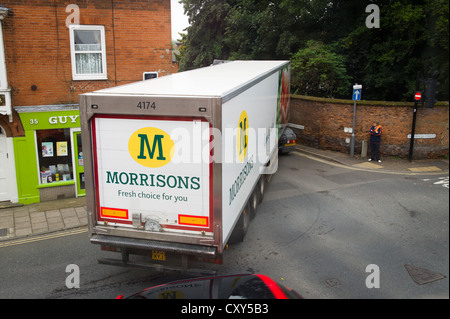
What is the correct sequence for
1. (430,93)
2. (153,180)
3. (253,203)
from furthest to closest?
(430,93) < (253,203) < (153,180)

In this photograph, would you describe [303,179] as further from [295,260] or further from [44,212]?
[44,212]

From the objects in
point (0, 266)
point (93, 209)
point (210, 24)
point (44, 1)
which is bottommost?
point (0, 266)

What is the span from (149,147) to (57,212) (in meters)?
6.51

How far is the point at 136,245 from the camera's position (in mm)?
Answer: 6484

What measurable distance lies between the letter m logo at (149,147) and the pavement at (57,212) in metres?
5.14

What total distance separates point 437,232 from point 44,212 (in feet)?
33.9

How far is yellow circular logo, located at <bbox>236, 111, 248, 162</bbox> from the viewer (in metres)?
7.28

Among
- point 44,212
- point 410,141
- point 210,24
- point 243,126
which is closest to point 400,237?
point 243,126

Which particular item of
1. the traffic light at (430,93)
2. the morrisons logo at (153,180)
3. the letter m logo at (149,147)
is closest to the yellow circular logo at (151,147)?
the letter m logo at (149,147)

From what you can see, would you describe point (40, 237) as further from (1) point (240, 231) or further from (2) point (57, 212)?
(1) point (240, 231)

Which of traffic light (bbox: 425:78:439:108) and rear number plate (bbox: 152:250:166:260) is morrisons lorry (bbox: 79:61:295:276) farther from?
traffic light (bbox: 425:78:439:108)

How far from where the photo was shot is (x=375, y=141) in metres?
16.0

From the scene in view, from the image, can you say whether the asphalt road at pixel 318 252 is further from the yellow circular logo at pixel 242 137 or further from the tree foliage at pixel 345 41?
the tree foliage at pixel 345 41

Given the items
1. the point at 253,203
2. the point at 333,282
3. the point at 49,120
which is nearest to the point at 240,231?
the point at 253,203
